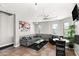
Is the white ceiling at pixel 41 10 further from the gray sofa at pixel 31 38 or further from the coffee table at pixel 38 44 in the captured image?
the coffee table at pixel 38 44

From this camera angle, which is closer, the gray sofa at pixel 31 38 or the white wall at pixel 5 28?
the white wall at pixel 5 28

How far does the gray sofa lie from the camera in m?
2.42

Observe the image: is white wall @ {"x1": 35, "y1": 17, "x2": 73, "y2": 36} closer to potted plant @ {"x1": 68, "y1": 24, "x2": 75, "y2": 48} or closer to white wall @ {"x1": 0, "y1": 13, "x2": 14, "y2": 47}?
potted plant @ {"x1": 68, "y1": 24, "x2": 75, "y2": 48}

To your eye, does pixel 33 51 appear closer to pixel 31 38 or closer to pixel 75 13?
pixel 31 38

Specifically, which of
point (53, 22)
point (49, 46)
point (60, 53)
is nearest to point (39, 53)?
point (49, 46)

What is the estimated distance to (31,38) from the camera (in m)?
2.50

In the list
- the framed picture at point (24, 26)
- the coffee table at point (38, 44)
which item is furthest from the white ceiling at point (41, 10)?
the coffee table at point (38, 44)

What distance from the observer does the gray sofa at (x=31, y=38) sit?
2418mm

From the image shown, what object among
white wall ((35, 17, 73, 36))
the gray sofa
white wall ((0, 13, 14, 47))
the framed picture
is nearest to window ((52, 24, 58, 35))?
white wall ((35, 17, 73, 36))

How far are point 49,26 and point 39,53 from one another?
0.85m

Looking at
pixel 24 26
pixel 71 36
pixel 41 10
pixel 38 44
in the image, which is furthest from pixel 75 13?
pixel 24 26

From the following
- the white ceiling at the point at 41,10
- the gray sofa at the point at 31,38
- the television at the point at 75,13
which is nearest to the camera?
the television at the point at 75,13

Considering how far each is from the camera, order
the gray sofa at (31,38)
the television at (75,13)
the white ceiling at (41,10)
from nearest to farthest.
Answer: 1. the television at (75,13)
2. the white ceiling at (41,10)
3. the gray sofa at (31,38)

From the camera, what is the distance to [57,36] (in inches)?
93.6
